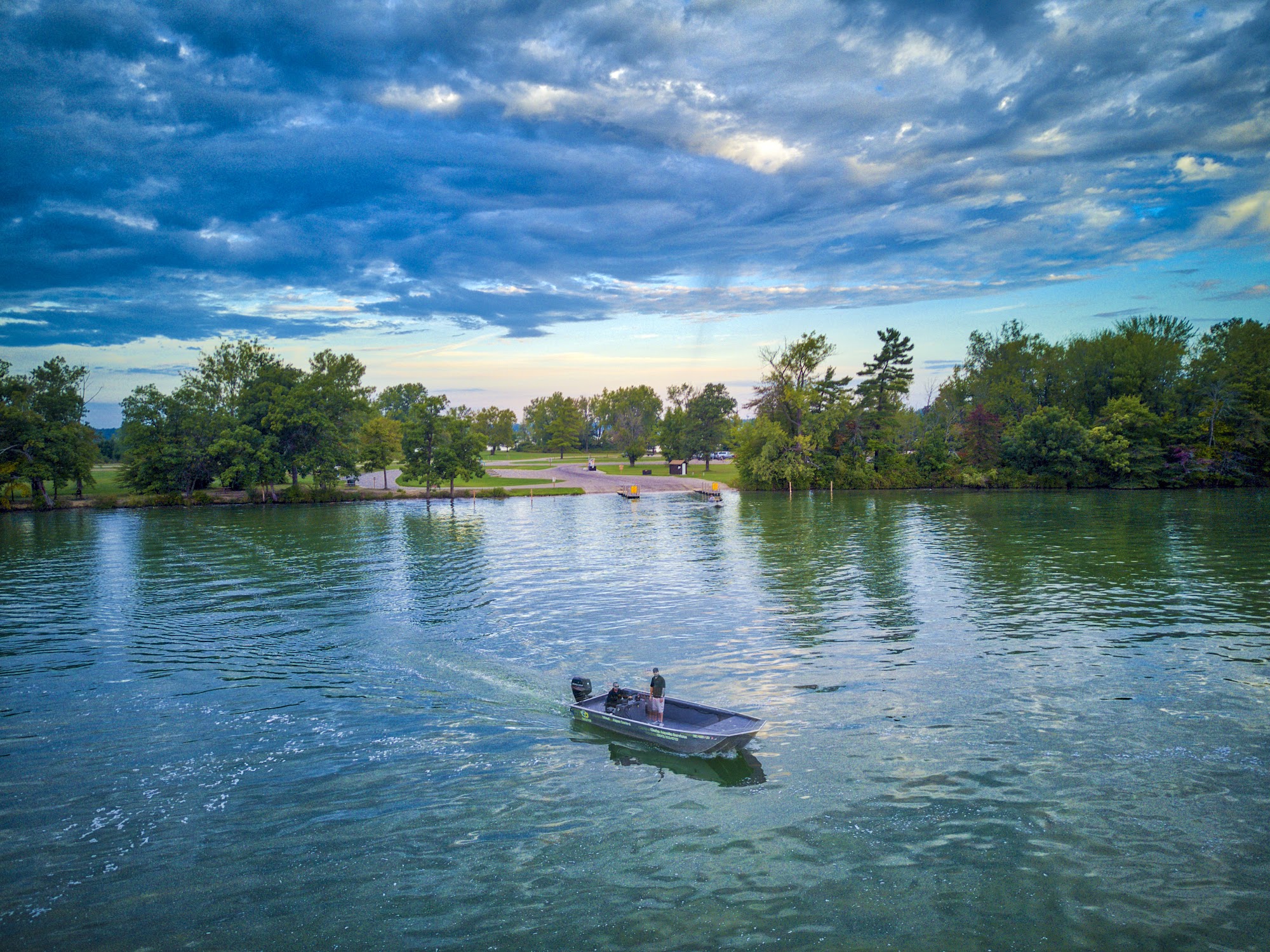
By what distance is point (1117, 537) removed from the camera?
5072cm

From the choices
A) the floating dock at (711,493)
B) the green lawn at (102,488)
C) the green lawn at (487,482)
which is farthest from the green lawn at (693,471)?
the green lawn at (102,488)

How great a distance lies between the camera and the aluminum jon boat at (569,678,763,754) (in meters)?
16.8

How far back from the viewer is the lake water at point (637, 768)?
38.7 ft

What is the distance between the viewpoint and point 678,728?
682 inches

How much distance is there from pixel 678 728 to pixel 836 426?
84717 mm

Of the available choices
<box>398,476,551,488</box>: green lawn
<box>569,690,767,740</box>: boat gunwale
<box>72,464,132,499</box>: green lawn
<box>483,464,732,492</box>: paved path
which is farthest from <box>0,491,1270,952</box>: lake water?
<box>483,464,732,492</box>: paved path

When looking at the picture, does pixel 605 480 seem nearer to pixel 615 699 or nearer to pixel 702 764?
pixel 615 699

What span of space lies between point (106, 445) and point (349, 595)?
6404 inches

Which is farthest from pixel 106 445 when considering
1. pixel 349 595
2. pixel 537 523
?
pixel 349 595

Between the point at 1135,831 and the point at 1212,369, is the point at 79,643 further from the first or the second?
the point at 1212,369

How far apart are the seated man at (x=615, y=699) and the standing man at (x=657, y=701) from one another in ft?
3.13

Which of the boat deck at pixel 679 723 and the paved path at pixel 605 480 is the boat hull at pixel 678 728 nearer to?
the boat deck at pixel 679 723

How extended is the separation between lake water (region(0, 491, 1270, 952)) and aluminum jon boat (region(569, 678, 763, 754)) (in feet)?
1.98

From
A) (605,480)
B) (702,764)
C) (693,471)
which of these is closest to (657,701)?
(702,764)
